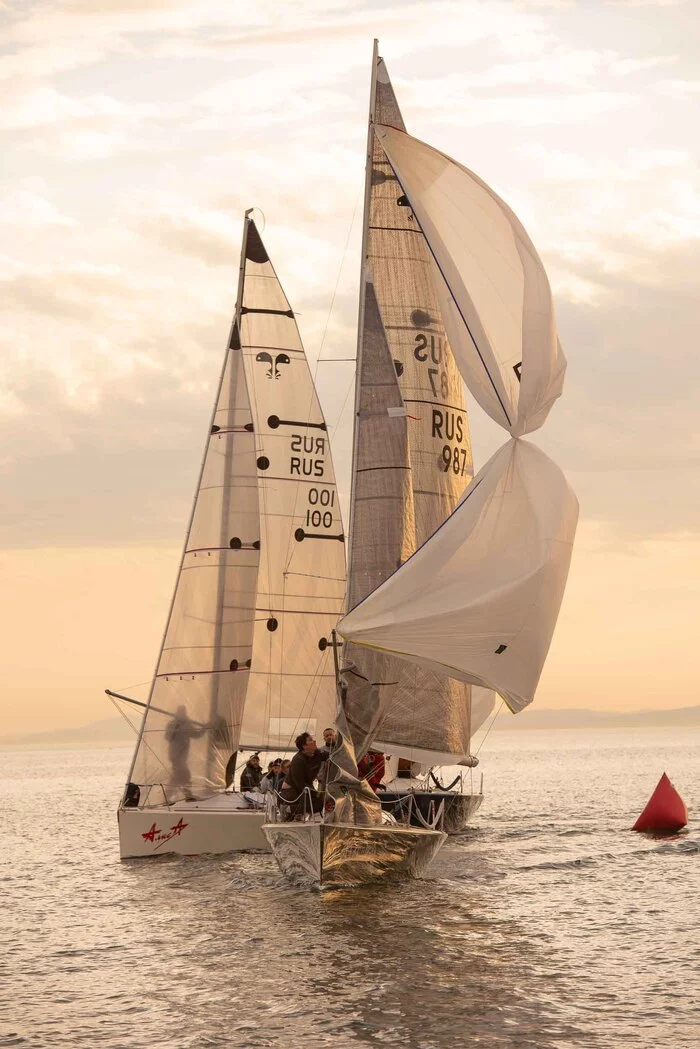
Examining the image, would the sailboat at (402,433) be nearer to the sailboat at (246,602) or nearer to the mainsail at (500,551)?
the mainsail at (500,551)

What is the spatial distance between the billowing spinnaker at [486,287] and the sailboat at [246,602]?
9126 millimetres

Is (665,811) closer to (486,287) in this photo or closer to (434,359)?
(434,359)

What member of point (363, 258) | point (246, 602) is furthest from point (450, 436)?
point (246, 602)

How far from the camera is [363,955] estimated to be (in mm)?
19422

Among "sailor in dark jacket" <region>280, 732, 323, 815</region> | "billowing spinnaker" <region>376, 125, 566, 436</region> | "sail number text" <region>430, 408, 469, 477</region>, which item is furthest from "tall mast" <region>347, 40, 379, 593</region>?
"sail number text" <region>430, 408, 469, 477</region>

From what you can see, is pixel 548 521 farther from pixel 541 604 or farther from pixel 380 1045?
pixel 380 1045

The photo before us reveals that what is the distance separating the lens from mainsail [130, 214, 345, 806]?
31641 mm

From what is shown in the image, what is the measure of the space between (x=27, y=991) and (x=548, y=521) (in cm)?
1032

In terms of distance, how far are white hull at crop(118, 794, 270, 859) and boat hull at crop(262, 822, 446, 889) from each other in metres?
4.99

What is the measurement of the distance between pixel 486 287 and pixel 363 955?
1175 centimetres

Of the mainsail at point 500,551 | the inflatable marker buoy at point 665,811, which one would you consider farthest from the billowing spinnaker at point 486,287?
the inflatable marker buoy at point 665,811

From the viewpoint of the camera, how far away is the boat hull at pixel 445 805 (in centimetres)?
3186

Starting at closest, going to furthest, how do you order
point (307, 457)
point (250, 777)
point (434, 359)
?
point (434, 359), point (250, 777), point (307, 457)

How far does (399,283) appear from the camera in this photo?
3008 cm
